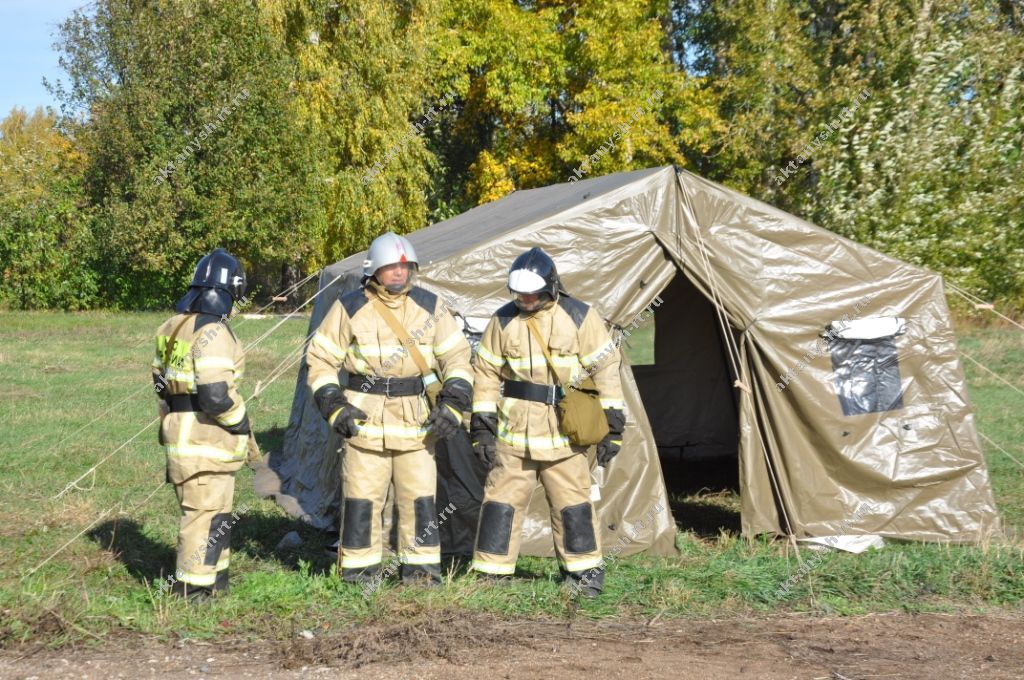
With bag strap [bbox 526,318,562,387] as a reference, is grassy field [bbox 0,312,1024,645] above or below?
below

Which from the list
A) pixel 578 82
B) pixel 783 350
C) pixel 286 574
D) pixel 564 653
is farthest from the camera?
pixel 578 82

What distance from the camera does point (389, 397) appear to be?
5871 millimetres

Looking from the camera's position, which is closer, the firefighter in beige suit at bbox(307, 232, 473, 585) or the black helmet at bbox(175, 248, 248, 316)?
the black helmet at bbox(175, 248, 248, 316)

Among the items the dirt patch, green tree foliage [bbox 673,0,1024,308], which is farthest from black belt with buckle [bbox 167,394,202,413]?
green tree foliage [bbox 673,0,1024,308]

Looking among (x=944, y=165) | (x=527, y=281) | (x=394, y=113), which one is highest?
(x=394, y=113)

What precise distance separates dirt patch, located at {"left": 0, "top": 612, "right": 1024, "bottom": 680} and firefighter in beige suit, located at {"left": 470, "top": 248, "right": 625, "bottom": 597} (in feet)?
1.53

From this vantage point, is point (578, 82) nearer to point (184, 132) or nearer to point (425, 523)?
point (184, 132)

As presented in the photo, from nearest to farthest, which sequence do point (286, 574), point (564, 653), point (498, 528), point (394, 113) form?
point (564, 653), point (498, 528), point (286, 574), point (394, 113)

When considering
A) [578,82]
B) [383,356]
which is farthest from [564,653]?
[578,82]

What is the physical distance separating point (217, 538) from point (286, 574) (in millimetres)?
639

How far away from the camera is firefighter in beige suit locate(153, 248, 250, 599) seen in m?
5.61

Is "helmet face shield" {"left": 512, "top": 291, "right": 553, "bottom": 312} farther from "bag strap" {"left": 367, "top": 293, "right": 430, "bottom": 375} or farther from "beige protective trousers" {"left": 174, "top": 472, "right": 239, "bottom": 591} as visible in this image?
"beige protective trousers" {"left": 174, "top": 472, "right": 239, "bottom": 591}

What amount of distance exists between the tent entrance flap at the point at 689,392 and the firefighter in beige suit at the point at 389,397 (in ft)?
15.2

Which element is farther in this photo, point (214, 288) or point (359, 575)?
point (359, 575)
